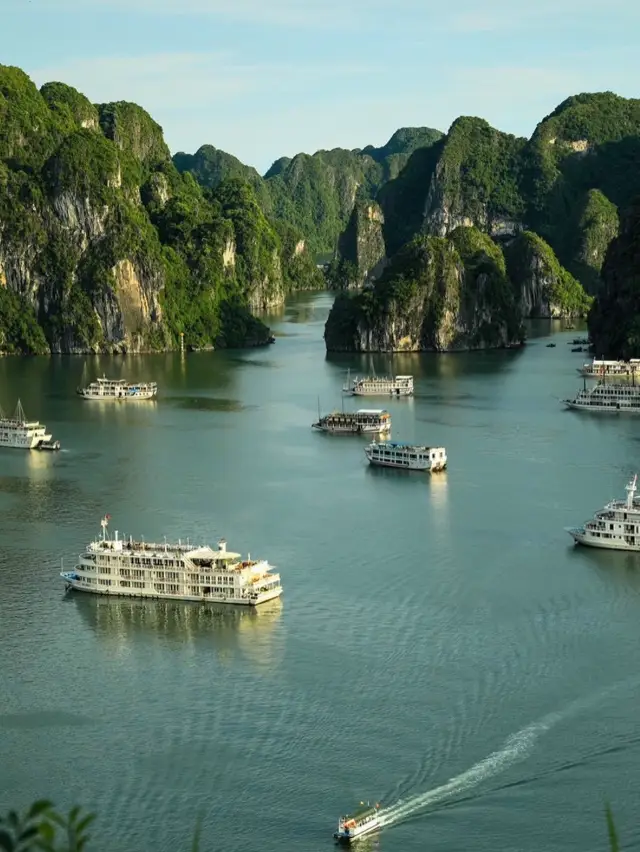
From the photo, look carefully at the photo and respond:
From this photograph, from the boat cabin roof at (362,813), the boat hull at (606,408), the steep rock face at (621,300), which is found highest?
the steep rock face at (621,300)

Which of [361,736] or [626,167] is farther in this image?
[626,167]

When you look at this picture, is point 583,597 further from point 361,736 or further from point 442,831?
point 442,831

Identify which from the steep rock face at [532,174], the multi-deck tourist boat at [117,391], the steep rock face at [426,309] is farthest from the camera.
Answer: the steep rock face at [532,174]

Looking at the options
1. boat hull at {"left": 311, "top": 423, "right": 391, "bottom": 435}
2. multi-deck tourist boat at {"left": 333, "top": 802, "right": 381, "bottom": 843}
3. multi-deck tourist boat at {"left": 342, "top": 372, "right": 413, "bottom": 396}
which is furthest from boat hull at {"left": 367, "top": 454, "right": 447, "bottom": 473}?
multi-deck tourist boat at {"left": 333, "top": 802, "right": 381, "bottom": 843}

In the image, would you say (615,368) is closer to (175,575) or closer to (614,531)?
(614,531)

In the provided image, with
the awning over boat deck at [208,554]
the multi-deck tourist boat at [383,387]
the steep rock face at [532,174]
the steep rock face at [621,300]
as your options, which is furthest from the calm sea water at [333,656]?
the steep rock face at [532,174]

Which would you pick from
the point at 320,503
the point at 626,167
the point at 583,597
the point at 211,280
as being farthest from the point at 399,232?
the point at 583,597

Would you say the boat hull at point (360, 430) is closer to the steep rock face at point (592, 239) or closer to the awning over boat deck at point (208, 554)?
the awning over boat deck at point (208, 554)
